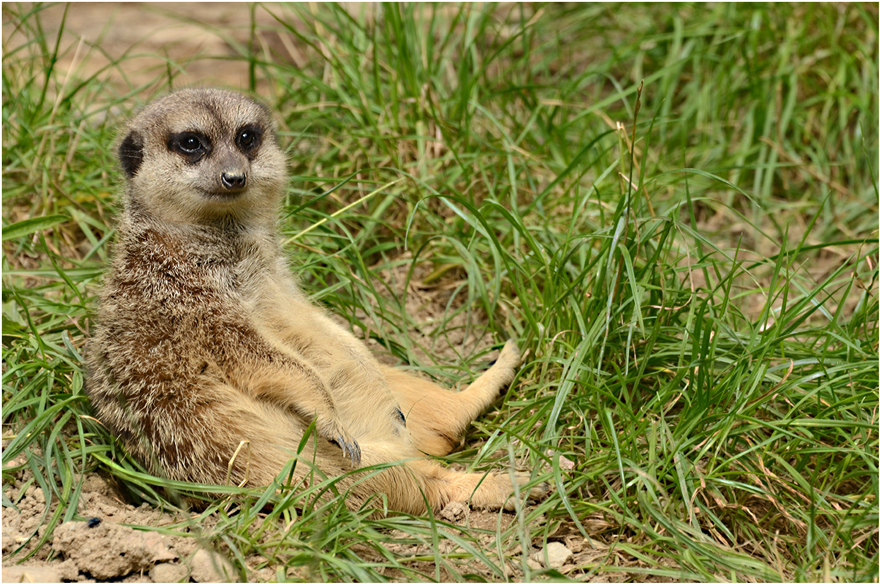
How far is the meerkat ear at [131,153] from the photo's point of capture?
2744 mm

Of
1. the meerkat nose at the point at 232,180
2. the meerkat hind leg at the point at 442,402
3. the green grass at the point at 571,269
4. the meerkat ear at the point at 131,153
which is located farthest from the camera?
the meerkat hind leg at the point at 442,402

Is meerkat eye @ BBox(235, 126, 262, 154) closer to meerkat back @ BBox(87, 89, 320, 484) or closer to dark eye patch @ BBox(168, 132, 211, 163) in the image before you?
meerkat back @ BBox(87, 89, 320, 484)

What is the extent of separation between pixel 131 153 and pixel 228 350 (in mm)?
844

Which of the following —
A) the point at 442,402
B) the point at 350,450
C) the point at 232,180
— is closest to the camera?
the point at 350,450

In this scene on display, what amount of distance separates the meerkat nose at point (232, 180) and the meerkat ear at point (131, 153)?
39cm

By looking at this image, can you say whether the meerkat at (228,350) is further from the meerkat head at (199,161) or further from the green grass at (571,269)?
the green grass at (571,269)

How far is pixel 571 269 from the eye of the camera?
3.27m

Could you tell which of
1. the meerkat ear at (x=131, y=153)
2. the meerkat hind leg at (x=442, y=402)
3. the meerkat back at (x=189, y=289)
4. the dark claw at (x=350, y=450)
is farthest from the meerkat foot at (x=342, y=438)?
the meerkat ear at (x=131, y=153)

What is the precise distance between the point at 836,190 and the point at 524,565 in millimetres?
3228

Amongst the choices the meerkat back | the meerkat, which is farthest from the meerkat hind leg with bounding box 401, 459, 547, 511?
the meerkat back

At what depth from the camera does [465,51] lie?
13.4 ft

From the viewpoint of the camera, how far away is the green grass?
2.34m

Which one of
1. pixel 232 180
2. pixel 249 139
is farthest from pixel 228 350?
pixel 249 139

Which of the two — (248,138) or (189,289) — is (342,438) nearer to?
(189,289)
